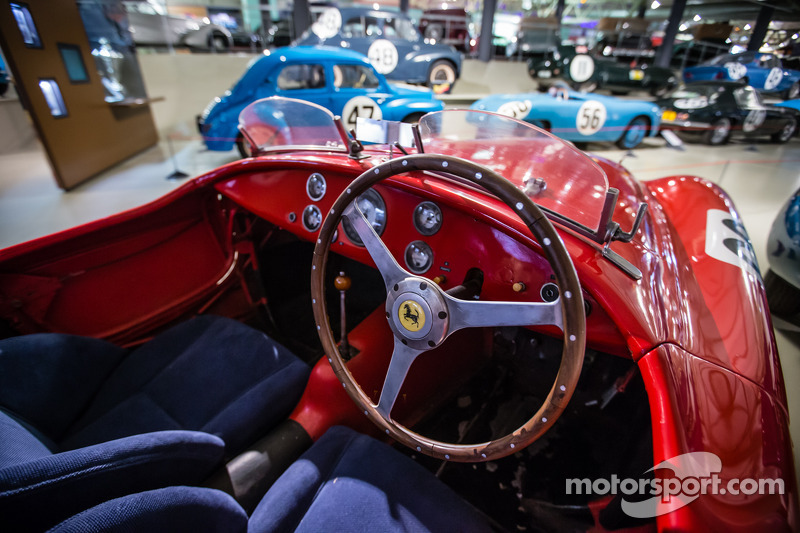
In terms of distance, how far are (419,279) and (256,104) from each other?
135 cm

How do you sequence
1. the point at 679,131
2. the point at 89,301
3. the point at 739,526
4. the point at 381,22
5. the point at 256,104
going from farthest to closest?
the point at 381,22 < the point at 679,131 < the point at 256,104 < the point at 89,301 < the point at 739,526

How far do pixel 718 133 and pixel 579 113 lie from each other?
3152 mm

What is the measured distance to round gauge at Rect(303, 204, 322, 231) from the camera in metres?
1.48

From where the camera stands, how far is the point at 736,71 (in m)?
4.92

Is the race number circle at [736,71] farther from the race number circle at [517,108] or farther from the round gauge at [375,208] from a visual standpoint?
the round gauge at [375,208]

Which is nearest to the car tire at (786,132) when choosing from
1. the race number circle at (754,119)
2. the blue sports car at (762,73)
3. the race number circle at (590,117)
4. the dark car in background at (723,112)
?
the dark car in background at (723,112)

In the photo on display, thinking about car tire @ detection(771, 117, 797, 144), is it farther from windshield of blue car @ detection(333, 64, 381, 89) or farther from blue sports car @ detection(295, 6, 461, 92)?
windshield of blue car @ detection(333, 64, 381, 89)

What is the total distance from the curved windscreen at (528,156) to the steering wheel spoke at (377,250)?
36 centimetres

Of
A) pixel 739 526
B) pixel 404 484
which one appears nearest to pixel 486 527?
pixel 404 484

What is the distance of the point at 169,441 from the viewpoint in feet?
2.86

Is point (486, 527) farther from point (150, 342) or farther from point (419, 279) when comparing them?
point (150, 342)

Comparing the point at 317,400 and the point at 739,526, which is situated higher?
the point at 739,526
